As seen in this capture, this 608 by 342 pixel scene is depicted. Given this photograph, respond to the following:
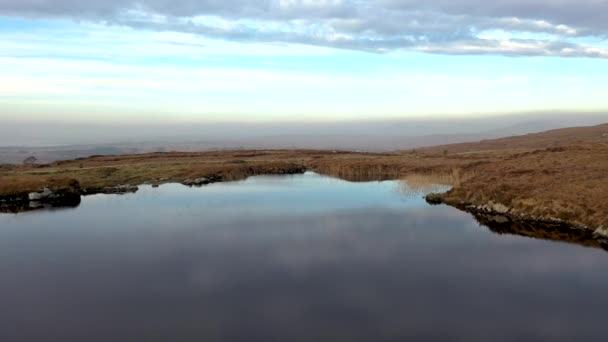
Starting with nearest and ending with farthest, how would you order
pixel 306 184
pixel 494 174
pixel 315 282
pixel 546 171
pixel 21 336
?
pixel 21 336, pixel 315 282, pixel 546 171, pixel 494 174, pixel 306 184

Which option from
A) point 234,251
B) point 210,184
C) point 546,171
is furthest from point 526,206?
point 210,184

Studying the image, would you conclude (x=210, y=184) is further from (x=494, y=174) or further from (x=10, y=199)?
(x=494, y=174)

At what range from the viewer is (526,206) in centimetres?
4262

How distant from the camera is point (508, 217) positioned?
142 ft

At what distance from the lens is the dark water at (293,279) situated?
2161cm

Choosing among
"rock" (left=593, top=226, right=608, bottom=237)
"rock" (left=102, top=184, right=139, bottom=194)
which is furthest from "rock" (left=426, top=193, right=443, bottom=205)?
"rock" (left=102, top=184, right=139, bottom=194)

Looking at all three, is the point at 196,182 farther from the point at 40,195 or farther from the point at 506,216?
the point at 506,216

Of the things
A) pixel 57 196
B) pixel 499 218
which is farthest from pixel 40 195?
pixel 499 218

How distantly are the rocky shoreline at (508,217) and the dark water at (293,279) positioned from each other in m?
1.95

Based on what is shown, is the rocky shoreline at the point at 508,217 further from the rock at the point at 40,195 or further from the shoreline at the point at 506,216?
the rock at the point at 40,195

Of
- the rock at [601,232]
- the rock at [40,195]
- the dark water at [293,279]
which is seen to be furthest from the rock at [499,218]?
the rock at [40,195]

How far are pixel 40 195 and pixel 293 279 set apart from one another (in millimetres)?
42238

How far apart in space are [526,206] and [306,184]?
31560 millimetres

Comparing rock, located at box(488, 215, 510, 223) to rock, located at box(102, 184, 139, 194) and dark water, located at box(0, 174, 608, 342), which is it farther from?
rock, located at box(102, 184, 139, 194)
